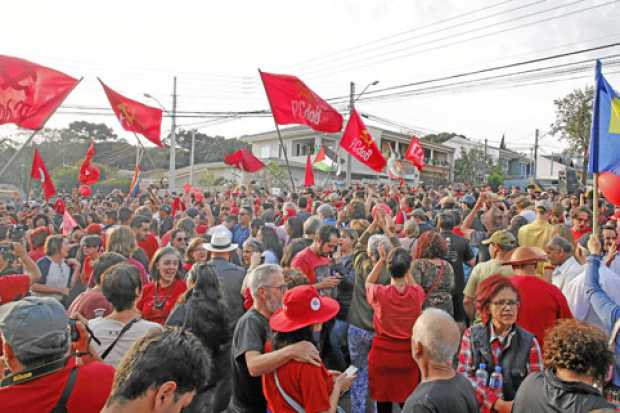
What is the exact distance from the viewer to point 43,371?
6.63ft

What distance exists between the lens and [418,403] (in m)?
2.31

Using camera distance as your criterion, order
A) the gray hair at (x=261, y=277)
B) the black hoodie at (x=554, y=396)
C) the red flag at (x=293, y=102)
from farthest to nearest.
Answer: the red flag at (x=293, y=102) < the gray hair at (x=261, y=277) < the black hoodie at (x=554, y=396)

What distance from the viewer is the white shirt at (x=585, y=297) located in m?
3.85

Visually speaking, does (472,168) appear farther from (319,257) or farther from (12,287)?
(12,287)

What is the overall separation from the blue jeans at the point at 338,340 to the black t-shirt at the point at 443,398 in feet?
8.66

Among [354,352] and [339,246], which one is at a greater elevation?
[339,246]

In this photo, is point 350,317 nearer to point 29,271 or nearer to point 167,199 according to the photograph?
point 29,271

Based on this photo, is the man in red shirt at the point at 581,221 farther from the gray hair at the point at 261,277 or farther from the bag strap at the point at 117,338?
the bag strap at the point at 117,338

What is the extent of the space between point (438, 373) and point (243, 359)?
1266 millimetres

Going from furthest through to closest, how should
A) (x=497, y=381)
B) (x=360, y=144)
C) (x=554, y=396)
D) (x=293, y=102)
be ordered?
(x=360, y=144) < (x=293, y=102) < (x=497, y=381) < (x=554, y=396)

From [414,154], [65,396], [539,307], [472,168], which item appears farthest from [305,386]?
[472,168]

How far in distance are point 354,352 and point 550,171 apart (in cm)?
6824

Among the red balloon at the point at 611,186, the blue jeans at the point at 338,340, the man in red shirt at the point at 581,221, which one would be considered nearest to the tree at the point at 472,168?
the man in red shirt at the point at 581,221

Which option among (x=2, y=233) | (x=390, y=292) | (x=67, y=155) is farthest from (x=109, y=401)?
(x=67, y=155)
